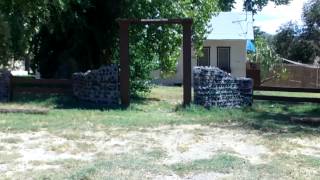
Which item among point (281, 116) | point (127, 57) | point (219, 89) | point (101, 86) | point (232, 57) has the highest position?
point (232, 57)

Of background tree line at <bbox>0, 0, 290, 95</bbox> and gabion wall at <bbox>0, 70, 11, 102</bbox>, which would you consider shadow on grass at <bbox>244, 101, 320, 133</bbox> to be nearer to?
background tree line at <bbox>0, 0, 290, 95</bbox>

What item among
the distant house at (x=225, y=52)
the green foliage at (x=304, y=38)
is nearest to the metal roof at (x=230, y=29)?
the distant house at (x=225, y=52)

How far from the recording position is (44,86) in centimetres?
1928

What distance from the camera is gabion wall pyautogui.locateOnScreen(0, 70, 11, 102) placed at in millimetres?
18766

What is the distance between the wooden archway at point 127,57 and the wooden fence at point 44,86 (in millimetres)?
1949

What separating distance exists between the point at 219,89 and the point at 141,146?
7668mm

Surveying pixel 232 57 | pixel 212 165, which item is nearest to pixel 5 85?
pixel 212 165

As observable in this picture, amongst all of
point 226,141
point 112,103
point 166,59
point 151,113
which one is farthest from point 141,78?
point 226,141

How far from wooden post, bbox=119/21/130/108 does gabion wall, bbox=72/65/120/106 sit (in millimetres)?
249

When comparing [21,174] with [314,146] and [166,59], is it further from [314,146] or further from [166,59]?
[166,59]

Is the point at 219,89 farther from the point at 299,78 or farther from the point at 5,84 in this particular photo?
the point at 299,78

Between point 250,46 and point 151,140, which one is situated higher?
point 250,46

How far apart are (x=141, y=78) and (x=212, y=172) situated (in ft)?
47.9

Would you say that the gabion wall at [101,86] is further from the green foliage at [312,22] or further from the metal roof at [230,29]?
the green foliage at [312,22]
